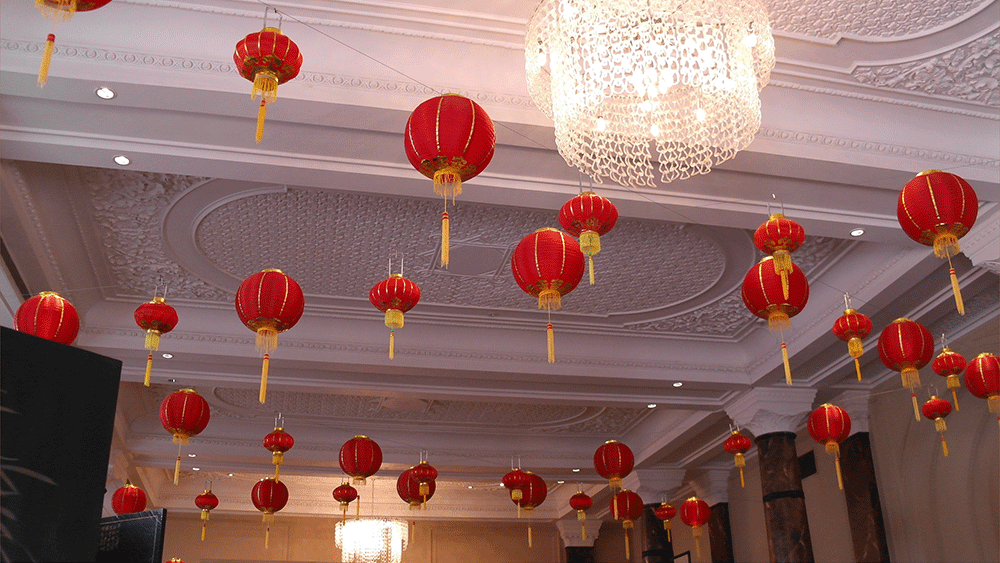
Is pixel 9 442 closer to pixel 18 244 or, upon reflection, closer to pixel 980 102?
pixel 18 244

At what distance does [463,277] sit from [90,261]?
2817 mm

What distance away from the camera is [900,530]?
24.9 ft

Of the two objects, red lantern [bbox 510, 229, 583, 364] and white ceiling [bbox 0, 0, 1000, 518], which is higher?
white ceiling [bbox 0, 0, 1000, 518]

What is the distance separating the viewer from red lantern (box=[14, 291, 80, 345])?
14.1 feet

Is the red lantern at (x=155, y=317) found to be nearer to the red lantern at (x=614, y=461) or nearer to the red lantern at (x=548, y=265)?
the red lantern at (x=548, y=265)

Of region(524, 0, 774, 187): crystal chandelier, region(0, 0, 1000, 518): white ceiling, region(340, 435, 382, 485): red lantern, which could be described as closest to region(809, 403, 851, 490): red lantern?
region(0, 0, 1000, 518): white ceiling

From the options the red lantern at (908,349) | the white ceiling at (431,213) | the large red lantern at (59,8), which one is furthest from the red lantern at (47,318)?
the red lantern at (908,349)

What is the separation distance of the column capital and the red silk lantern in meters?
3.64

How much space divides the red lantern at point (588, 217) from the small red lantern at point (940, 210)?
4.54 feet

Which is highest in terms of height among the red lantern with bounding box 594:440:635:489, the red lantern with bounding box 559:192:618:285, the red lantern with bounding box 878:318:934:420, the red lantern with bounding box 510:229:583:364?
the red lantern with bounding box 559:192:618:285

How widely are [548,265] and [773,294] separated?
121cm

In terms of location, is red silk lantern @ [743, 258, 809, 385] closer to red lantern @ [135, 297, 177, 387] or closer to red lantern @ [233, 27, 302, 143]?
red lantern @ [233, 27, 302, 143]

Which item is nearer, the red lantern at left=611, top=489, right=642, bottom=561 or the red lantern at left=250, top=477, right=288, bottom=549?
the red lantern at left=250, top=477, right=288, bottom=549

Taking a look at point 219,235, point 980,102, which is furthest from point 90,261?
point 980,102
